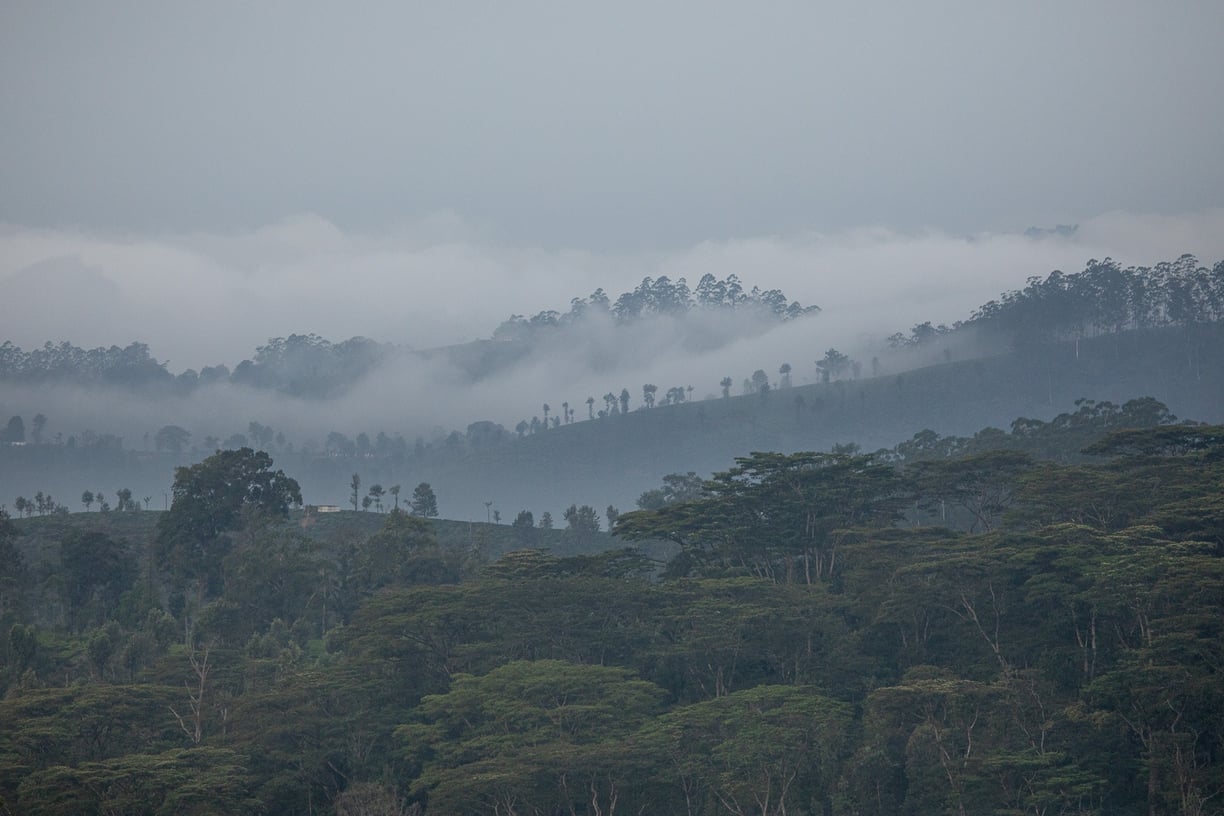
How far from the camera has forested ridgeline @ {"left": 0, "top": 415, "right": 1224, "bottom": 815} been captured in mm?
38844

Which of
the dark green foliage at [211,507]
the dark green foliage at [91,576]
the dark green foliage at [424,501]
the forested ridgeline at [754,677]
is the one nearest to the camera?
the forested ridgeline at [754,677]

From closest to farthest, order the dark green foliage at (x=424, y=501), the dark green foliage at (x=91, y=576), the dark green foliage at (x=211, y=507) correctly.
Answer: the dark green foliage at (x=91, y=576) → the dark green foliage at (x=211, y=507) → the dark green foliage at (x=424, y=501)

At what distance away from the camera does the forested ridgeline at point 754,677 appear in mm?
38844

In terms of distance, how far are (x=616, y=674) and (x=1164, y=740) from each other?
18492 mm

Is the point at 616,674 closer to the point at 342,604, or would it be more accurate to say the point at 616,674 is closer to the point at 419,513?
the point at 342,604

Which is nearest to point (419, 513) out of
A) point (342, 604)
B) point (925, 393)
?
point (342, 604)

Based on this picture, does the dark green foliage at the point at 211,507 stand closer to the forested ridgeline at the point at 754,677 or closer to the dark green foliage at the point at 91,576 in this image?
the dark green foliage at the point at 91,576

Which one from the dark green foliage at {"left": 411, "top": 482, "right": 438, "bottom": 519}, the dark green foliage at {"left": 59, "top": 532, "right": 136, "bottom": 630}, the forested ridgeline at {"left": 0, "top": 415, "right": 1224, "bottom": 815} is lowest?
the forested ridgeline at {"left": 0, "top": 415, "right": 1224, "bottom": 815}

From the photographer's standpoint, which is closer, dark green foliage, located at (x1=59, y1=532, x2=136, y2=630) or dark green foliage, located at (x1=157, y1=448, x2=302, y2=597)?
dark green foliage, located at (x1=59, y1=532, x2=136, y2=630)

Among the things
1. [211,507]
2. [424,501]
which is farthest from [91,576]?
[424,501]

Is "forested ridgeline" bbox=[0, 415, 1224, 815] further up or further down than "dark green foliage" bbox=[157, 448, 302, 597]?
→ further down

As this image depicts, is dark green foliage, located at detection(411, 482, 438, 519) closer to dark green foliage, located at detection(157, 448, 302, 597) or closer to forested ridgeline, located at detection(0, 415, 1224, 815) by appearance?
dark green foliage, located at detection(157, 448, 302, 597)

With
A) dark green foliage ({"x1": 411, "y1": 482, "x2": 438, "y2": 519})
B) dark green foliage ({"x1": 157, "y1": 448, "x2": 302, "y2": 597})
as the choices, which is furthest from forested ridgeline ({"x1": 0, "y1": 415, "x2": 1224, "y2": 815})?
dark green foliage ({"x1": 411, "y1": 482, "x2": 438, "y2": 519})

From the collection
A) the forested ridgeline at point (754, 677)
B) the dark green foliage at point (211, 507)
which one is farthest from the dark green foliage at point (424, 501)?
the forested ridgeline at point (754, 677)
